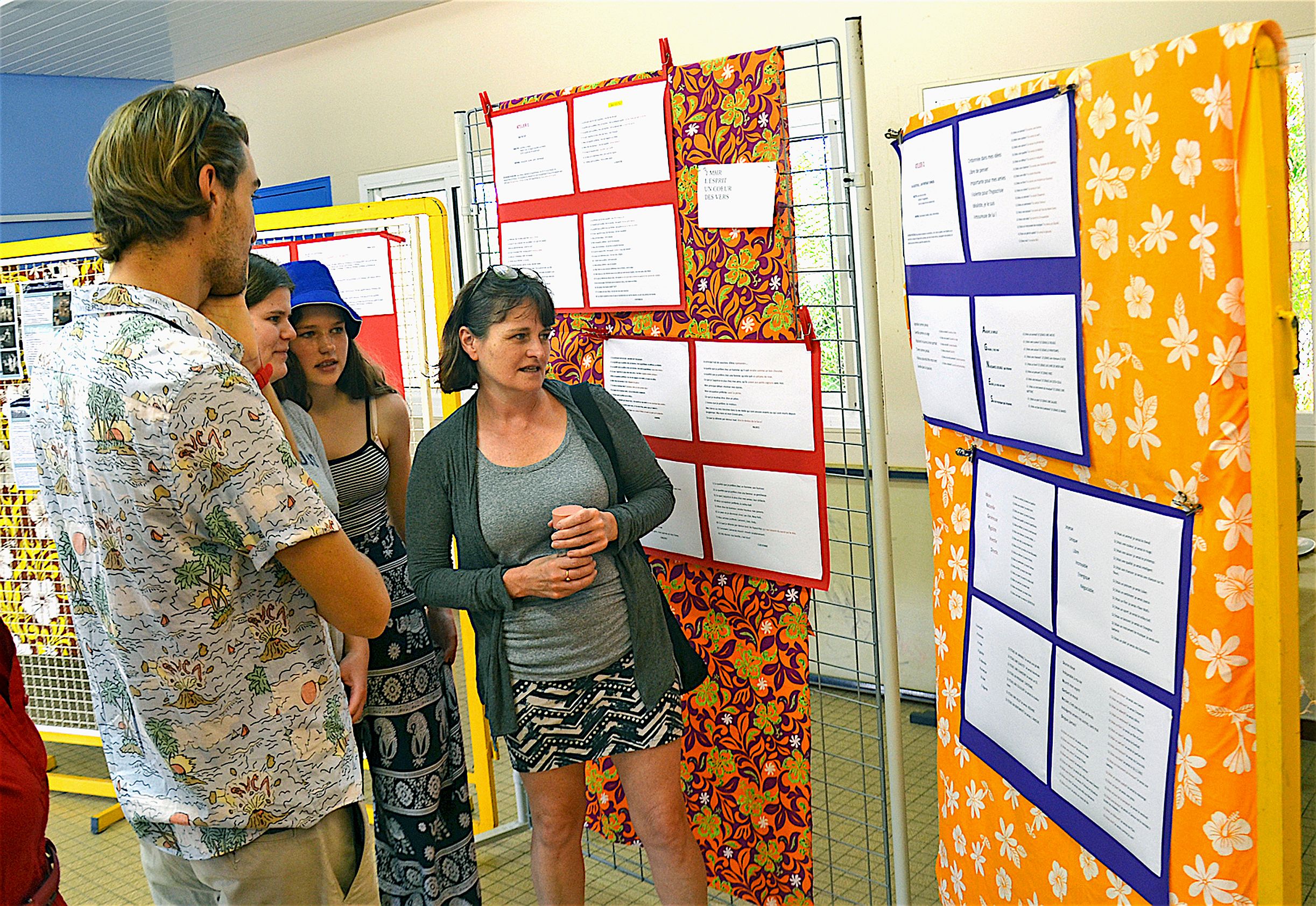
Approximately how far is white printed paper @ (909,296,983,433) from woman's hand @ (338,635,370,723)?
1.25 meters

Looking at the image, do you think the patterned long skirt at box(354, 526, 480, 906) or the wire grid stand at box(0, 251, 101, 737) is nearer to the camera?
the patterned long skirt at box(354, 526, 480, 906)

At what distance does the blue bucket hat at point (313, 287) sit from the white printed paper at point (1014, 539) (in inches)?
51.8

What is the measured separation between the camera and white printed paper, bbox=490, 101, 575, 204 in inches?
99.8

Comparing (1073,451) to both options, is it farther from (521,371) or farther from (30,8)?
(30,8)

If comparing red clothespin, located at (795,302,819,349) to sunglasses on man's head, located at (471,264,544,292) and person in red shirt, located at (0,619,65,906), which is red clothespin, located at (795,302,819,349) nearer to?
sunglasses on man's head, located at (471,264,544,292)

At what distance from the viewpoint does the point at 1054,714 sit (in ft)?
5.55

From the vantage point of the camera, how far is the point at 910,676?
4.14 metres

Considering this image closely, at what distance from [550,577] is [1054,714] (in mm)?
921

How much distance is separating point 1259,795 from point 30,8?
229 inches

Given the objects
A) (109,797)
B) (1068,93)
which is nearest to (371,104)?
(109,797)

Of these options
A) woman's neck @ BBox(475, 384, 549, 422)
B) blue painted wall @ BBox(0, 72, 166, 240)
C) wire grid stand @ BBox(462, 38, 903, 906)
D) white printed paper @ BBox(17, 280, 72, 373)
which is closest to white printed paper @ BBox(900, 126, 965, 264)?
wire grid stand @ BBox(462, 38, 903, 906)

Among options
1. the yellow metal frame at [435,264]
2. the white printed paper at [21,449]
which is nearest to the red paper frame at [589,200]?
the yellow metal frame at [435,264]

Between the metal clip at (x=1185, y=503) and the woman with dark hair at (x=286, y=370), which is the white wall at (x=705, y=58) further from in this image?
the metal clip at (x=1185, y=503)

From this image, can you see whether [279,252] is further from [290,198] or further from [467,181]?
[290,198]
